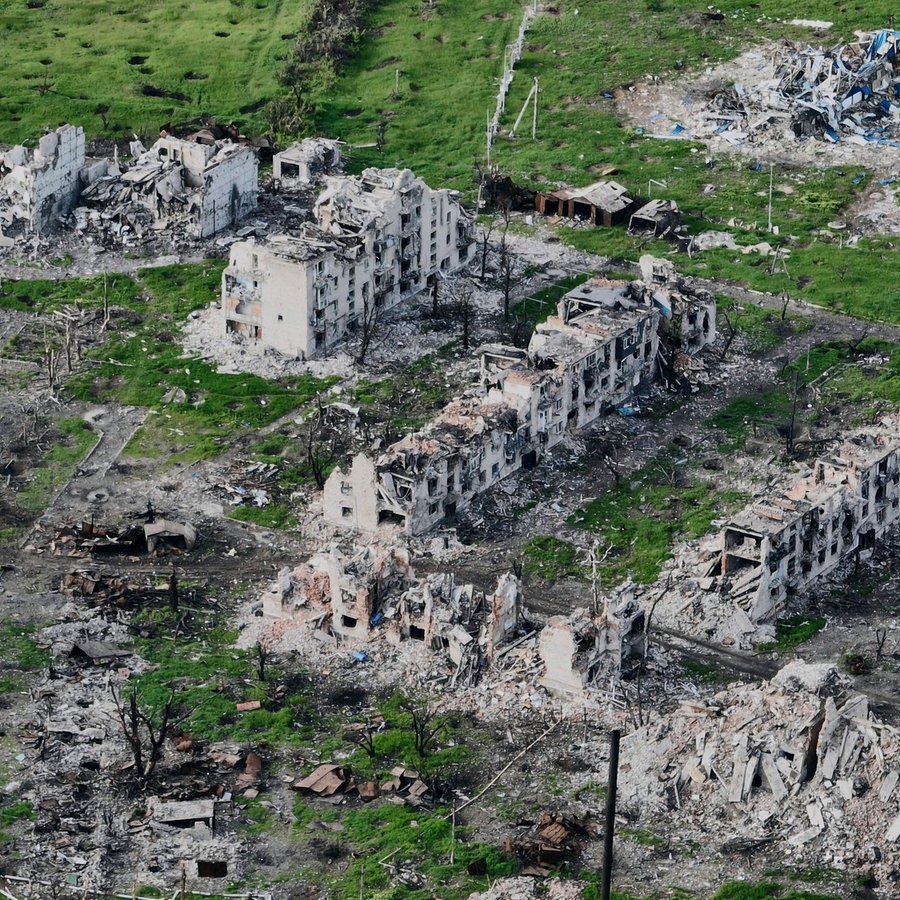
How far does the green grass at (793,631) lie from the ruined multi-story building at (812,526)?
2.52ft

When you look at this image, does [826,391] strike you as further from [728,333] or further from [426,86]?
[426,86]

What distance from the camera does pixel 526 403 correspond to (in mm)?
127938

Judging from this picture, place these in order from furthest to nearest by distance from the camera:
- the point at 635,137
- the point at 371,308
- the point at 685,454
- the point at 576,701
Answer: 1. the point at 635,137
2. the point at 371,308
3. the point at 685,454
4. the point at 576,701

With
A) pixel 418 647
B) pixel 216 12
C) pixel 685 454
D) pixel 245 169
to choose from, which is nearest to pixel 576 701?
pixel 418 647

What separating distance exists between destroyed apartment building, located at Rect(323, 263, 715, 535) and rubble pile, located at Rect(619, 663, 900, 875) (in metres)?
23.1

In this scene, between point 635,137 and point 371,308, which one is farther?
point 635,137

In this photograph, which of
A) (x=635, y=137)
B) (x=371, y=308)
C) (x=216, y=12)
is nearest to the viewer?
(x=371, y=308)

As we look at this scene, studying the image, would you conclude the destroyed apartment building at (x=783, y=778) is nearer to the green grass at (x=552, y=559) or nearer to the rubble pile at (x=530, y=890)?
the rubble pile at (x=530, y=890)

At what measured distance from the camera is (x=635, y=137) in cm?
16712

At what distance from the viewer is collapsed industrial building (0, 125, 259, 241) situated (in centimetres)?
15162

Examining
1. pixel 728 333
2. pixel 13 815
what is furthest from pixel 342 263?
pixel 13 815

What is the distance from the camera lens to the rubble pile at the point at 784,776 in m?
98.2

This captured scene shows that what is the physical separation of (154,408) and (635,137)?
45.5 m

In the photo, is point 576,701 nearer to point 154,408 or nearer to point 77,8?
point 154,408
